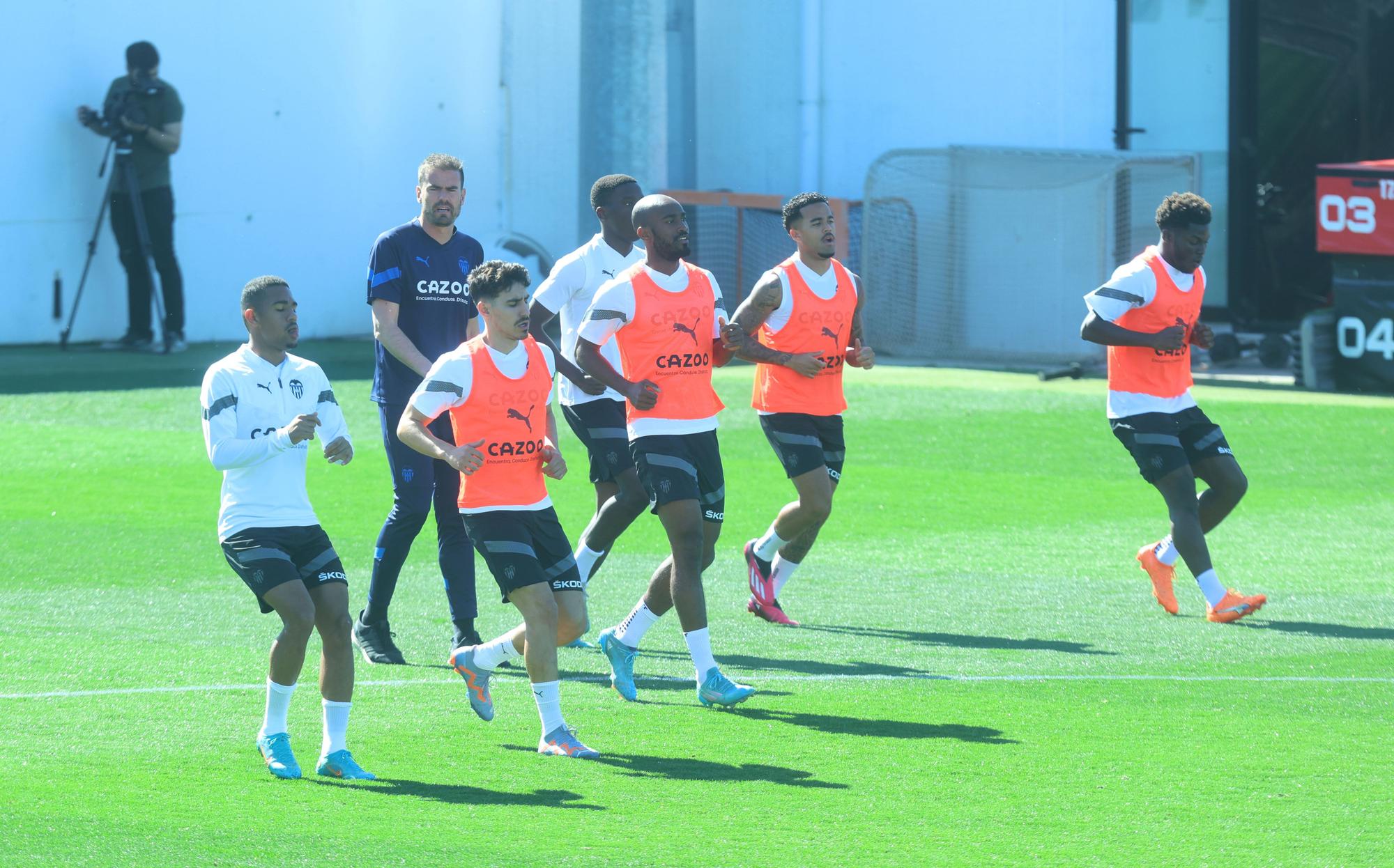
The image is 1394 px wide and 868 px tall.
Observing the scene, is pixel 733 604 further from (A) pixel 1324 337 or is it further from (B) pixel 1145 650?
(A) pixel 1324 337

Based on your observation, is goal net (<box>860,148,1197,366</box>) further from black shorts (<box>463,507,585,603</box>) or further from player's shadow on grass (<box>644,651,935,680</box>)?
black shorts (<box>463,507,585,603</box>)

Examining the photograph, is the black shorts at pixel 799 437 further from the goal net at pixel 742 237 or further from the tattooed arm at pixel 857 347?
the goal net at pixel 742 237

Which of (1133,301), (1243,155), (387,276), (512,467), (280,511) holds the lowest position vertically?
(280,511)

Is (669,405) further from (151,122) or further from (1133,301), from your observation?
(151,122)

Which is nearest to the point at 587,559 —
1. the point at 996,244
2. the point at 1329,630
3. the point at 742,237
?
the point at 1329,630

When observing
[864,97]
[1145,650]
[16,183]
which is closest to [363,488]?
[1145,650]

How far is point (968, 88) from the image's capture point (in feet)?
78.0

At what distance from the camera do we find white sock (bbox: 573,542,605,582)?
913 cm

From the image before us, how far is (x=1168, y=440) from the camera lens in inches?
383

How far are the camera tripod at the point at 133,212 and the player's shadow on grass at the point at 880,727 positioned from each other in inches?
566

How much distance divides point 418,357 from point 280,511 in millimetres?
1896

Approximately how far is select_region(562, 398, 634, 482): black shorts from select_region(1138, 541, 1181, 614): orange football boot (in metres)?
2.71

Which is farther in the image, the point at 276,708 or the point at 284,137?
the point at 284,137

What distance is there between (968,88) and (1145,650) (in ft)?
51.8
